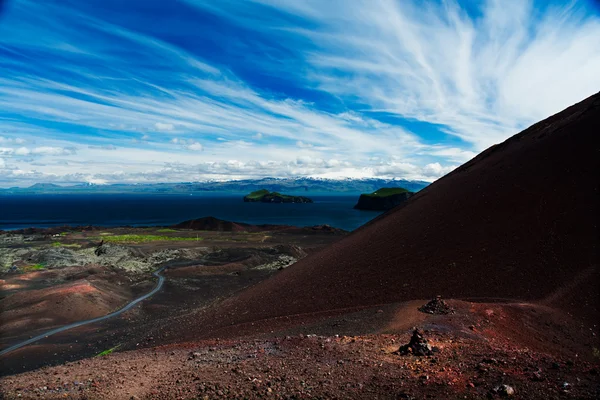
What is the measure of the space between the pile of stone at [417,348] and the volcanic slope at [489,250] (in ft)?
24.5

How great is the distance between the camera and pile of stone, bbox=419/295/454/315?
1468 centimetres

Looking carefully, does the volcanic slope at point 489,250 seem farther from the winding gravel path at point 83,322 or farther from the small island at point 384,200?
the small island at point 384,200

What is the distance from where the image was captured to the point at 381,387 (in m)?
9.02

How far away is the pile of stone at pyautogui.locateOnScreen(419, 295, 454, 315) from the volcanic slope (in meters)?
3.03

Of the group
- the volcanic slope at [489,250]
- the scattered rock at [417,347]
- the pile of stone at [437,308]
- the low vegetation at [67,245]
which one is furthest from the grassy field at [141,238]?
the scattered rock at [417,347]

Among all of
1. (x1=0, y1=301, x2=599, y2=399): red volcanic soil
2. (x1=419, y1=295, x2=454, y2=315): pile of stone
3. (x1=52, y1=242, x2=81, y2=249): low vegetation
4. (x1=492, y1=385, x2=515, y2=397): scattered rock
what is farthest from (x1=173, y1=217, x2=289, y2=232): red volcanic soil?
(x1=492, y1=385, x2=515, y2=397): scattered rock

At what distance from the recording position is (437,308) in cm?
1496

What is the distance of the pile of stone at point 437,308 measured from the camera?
578 inches

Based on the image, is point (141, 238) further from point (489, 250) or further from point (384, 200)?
point (384, 200)

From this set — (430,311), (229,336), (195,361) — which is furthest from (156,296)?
(430,311)

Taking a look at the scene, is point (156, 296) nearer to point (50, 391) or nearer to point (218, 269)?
point (218, 269)

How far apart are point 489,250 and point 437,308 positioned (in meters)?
7.14

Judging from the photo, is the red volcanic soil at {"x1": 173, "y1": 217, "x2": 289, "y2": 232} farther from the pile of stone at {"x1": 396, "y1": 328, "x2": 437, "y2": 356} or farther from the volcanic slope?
the pile of stone at {"x1": 396, "y1": 328, "x2": 437, "y2": 356}

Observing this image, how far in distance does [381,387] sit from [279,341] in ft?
18.5
